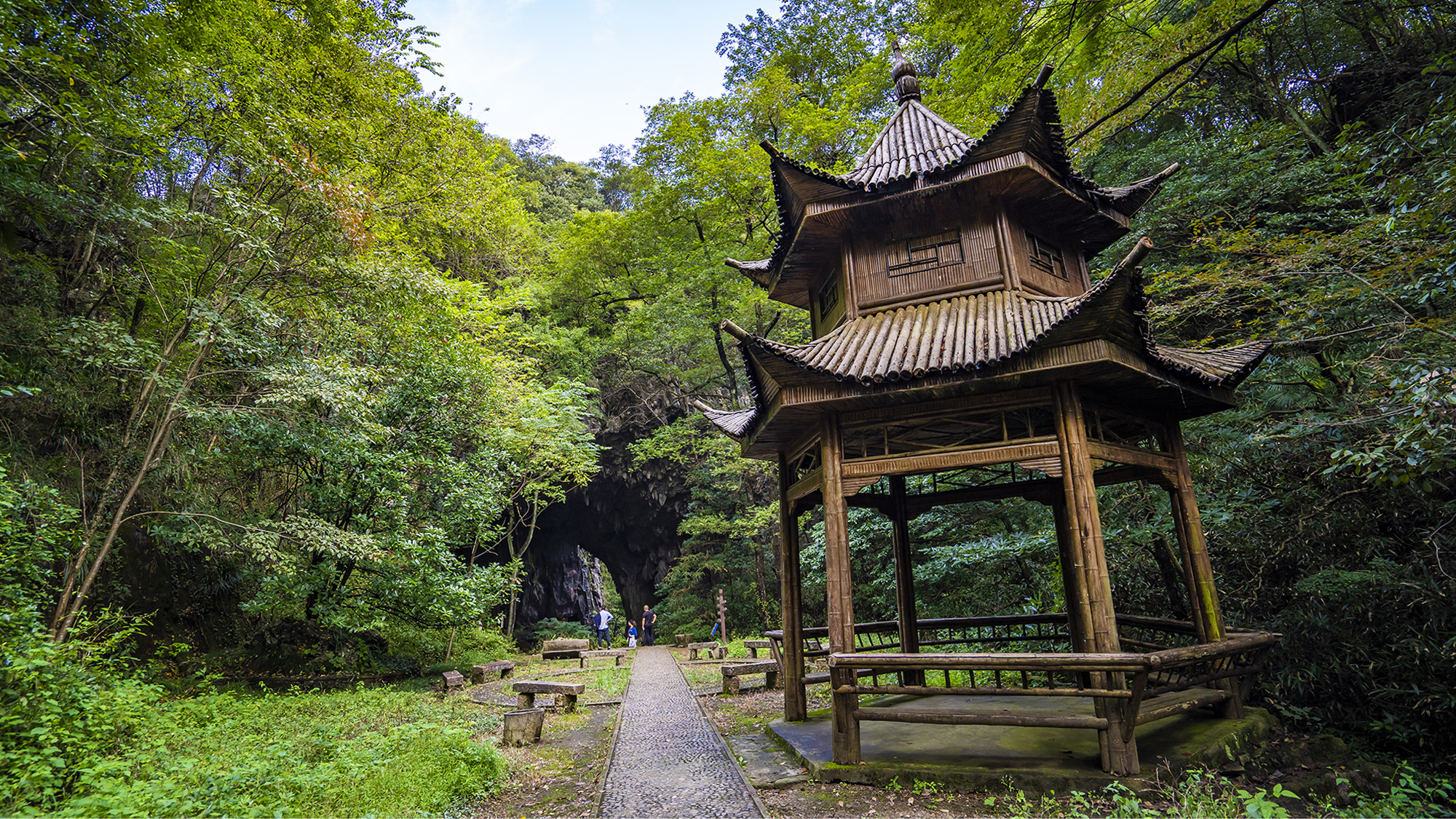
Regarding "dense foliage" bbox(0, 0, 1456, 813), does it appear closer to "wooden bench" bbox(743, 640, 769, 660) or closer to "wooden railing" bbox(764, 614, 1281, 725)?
"wooden railing" bbox(764, 614, 1281, 725)

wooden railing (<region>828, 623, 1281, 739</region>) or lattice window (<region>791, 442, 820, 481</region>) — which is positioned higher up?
lattice window (<region>791, 442, 820, 481</region>)

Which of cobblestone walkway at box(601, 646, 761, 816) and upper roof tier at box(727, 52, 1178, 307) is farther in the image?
upper roof tier at box(727, 52, 1178, 307)

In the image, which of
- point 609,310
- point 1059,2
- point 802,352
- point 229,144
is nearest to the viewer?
point 1059,2

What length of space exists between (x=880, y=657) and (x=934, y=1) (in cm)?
693

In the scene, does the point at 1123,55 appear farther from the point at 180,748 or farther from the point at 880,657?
the point at 180,748

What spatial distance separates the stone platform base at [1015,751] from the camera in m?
5.41

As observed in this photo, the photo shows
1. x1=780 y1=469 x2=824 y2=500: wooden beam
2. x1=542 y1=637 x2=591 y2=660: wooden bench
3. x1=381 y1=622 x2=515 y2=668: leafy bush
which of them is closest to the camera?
x1=780 y1=469 x2=824 y2=500: wooden beam

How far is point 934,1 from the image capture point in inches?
264

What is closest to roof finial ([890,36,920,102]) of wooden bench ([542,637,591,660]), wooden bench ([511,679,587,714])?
wooden bench ([511,679,587,714])

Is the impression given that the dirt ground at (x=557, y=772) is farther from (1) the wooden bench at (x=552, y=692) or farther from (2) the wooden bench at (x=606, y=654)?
(2) the wooden bench at (x=606, y=654)

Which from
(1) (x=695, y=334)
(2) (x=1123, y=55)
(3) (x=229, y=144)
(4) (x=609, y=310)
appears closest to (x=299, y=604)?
(3) (x=229, y=144)

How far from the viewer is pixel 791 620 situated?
322 inches

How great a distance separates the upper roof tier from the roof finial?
0.76 meters

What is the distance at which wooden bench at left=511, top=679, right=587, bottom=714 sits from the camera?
9602 millimetres
